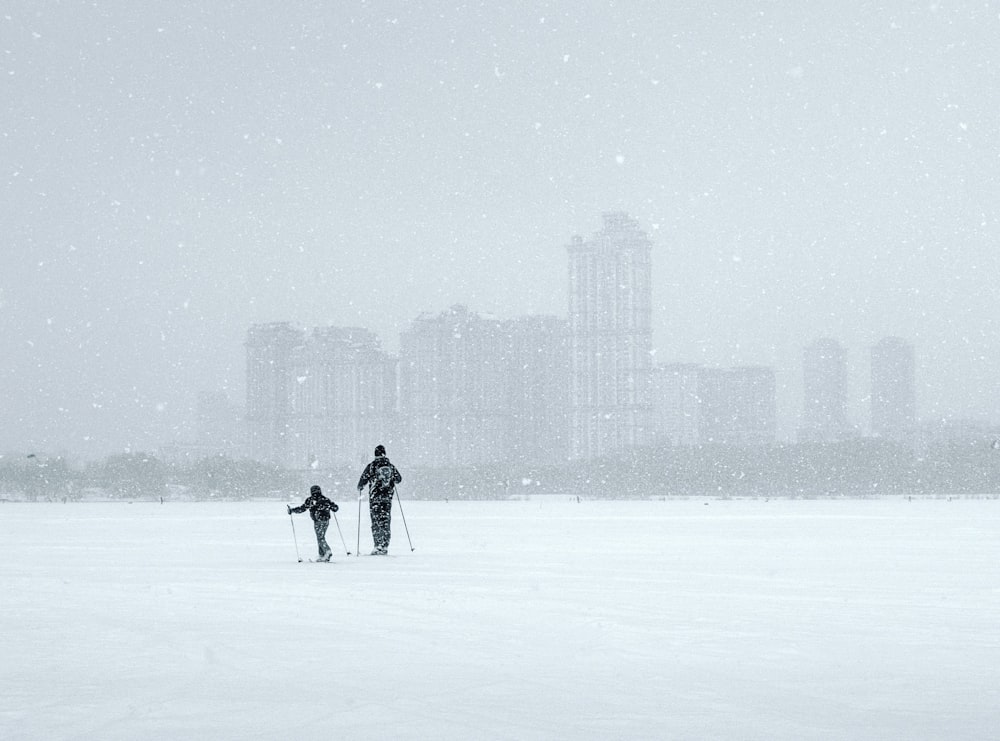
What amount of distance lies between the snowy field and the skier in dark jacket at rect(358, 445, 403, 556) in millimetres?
2399

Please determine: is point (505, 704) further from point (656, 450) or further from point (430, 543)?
point (656, 450)

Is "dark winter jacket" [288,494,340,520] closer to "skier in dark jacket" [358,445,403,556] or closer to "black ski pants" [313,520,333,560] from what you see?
"black ski pants" [313,520,333,560]

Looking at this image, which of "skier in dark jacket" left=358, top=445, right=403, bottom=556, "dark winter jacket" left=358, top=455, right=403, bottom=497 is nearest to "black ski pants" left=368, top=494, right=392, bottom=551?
"skier in dark jacket" left=358, top=445, right=403, bottom=556

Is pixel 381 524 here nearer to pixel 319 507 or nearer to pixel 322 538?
pixel 322 538

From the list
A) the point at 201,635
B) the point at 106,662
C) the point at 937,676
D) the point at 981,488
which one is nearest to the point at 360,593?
the point at 201,635

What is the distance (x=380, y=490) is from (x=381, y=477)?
0.23 meters

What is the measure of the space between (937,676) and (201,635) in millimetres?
6337

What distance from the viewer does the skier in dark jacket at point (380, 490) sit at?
24.4m

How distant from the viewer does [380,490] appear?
24.5 meters

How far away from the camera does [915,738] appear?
743cm

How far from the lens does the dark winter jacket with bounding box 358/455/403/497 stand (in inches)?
958

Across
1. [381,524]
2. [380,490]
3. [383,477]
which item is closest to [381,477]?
[383,477]

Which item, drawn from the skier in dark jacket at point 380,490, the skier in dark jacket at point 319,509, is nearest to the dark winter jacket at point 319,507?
the skier in dark jacket at point 319,509

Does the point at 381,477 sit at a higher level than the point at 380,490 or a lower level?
higher
